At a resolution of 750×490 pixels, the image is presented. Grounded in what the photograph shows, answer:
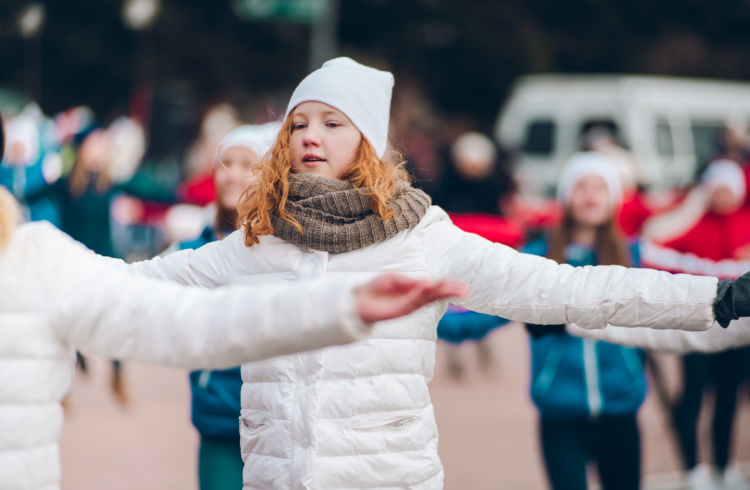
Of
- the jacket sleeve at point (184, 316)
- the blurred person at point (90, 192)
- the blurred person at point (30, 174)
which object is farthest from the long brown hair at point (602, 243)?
the blurred person at point (90, 192)

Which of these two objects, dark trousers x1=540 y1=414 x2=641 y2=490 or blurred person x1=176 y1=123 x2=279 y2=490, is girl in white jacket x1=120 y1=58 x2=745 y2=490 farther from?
dark trousers x1=540 y1=414 x2=641 y2=490

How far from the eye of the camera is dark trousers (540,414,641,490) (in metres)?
4.51

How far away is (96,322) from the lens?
230 cm

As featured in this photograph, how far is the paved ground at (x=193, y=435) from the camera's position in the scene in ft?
21.2

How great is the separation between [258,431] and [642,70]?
31.5 metres

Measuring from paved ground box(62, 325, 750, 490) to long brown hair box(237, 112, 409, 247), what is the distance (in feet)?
11.4

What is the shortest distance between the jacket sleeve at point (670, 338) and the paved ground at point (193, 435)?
9.65 feet

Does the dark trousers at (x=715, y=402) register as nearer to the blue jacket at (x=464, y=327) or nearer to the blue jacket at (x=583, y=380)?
the blue jacket at (x=583, y=380)

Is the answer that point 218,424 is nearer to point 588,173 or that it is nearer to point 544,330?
point 544,330

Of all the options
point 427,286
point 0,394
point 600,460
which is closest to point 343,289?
Answer: point 427,286

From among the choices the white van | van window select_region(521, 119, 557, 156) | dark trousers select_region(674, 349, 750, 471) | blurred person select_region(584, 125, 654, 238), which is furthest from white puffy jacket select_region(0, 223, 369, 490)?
van window select_region(521, 119, 557, 156)

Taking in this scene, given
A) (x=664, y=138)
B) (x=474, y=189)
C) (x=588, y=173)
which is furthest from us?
(x=664, y=138)

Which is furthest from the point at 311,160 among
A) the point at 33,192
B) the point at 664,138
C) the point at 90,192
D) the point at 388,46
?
the point at 388,46

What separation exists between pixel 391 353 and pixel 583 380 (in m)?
1.84
